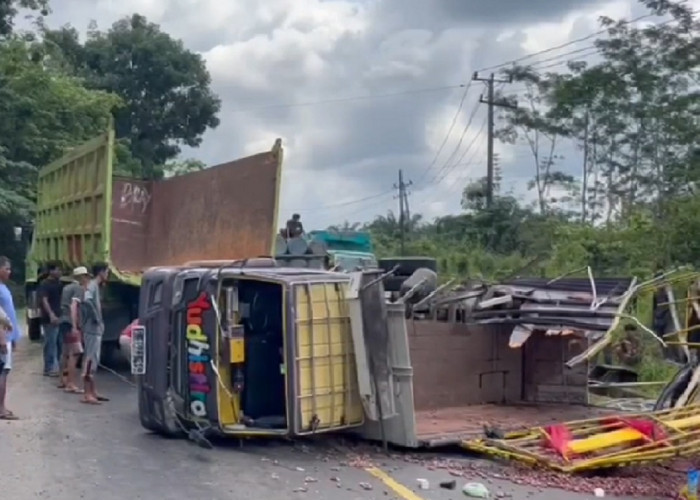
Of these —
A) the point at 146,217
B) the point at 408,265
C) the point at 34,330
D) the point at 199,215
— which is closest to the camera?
the point at 408,265

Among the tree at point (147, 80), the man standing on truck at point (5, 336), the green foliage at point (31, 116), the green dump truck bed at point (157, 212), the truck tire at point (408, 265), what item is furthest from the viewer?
the tree at point (147, 80)

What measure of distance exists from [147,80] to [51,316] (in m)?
28.8

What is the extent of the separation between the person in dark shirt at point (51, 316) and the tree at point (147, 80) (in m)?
26.8

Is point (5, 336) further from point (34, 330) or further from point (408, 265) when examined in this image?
point (34, 330)

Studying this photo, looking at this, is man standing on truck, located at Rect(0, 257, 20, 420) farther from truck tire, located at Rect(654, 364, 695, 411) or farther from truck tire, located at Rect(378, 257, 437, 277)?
truck tire, located at Rect(654, 364, 695, 411)

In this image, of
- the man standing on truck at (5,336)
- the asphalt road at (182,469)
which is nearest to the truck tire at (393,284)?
the asphalt road at (182,469)

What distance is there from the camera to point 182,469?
8867 millimetres

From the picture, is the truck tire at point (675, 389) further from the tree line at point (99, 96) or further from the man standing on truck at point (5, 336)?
the tree line at point (99, 96)

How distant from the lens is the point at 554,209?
40500 millimetres

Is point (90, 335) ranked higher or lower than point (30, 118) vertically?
lower

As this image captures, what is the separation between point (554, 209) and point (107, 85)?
1743cm

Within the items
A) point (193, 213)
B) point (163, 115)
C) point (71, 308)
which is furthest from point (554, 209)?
point (71, 308)

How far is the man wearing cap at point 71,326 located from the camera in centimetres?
1294

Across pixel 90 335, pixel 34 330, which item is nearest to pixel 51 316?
pixel 90 335
